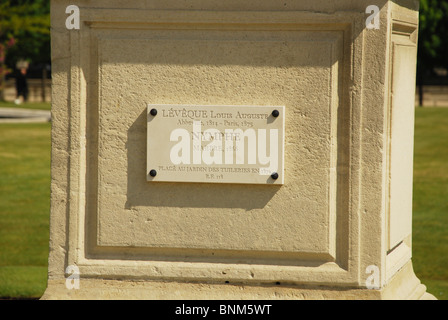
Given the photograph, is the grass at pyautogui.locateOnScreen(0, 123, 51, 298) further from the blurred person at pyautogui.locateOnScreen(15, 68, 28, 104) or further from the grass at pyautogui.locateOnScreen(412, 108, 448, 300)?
the blurred person at pyautogui.locateOnScreen(15, 68, 28, 104)

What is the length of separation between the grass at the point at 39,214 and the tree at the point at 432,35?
22.5 metres

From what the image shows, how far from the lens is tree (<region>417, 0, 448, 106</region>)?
41.2 m

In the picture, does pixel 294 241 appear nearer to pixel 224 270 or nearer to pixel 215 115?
pixel 224 270

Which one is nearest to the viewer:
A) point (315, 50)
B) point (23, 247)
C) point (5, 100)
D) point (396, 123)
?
point (315, 50)

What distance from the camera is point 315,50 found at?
4.68 meters

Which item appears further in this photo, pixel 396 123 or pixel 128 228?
pixel 396 123

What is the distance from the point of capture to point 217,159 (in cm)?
475

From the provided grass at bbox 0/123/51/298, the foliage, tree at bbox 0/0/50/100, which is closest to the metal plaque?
grass at bbox 0/123/51/298

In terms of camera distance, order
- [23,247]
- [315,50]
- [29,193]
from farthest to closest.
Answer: [29,193]
[23,247]
[315,50]

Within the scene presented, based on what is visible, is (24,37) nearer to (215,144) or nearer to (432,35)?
(432,35)

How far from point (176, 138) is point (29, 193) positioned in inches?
328

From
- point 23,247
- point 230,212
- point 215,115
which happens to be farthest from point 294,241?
point 23,247

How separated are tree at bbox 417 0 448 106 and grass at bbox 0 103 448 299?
22541 mm

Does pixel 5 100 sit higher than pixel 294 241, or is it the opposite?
pixel 5 100
